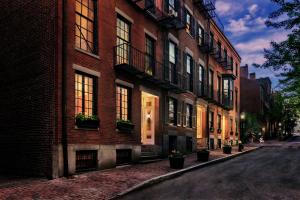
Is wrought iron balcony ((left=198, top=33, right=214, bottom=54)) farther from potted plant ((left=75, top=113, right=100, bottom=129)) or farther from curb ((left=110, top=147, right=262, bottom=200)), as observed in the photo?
potted plant ((left=75, top=113, right=100, bottom=129))

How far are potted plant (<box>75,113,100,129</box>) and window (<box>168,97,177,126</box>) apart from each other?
886cm

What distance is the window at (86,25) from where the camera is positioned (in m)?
14.5

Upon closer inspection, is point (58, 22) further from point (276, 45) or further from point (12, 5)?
point (276, 45)

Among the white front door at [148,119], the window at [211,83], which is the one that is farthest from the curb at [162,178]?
the window at [211,83]

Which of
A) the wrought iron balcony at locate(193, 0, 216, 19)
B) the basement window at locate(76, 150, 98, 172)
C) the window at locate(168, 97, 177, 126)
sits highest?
the wrought iron balcony at locate(193, 0, 216, 19)

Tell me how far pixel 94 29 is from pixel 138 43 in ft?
12.7

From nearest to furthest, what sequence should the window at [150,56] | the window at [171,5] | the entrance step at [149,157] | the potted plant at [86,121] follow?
the potted plant at [86,121], the entrance step at [149,157], the window at [150,56], the window at [171,5]

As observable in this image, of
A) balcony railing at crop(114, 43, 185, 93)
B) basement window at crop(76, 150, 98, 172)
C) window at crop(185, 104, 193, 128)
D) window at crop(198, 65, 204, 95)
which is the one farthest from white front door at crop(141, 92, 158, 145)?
window at crop(198, 65, 204, 95)

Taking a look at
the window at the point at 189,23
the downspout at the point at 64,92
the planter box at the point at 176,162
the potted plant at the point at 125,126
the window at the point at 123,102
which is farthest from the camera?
the window at the point at 189,23

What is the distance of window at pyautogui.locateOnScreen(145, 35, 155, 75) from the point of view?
19.9m

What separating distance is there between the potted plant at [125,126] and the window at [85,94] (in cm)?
190

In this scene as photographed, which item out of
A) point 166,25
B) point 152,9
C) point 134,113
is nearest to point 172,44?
point 166,25

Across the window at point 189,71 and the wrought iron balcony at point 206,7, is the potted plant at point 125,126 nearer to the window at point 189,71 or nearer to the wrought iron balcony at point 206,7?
the window at point 189,71

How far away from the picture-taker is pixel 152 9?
20219 millimetres
